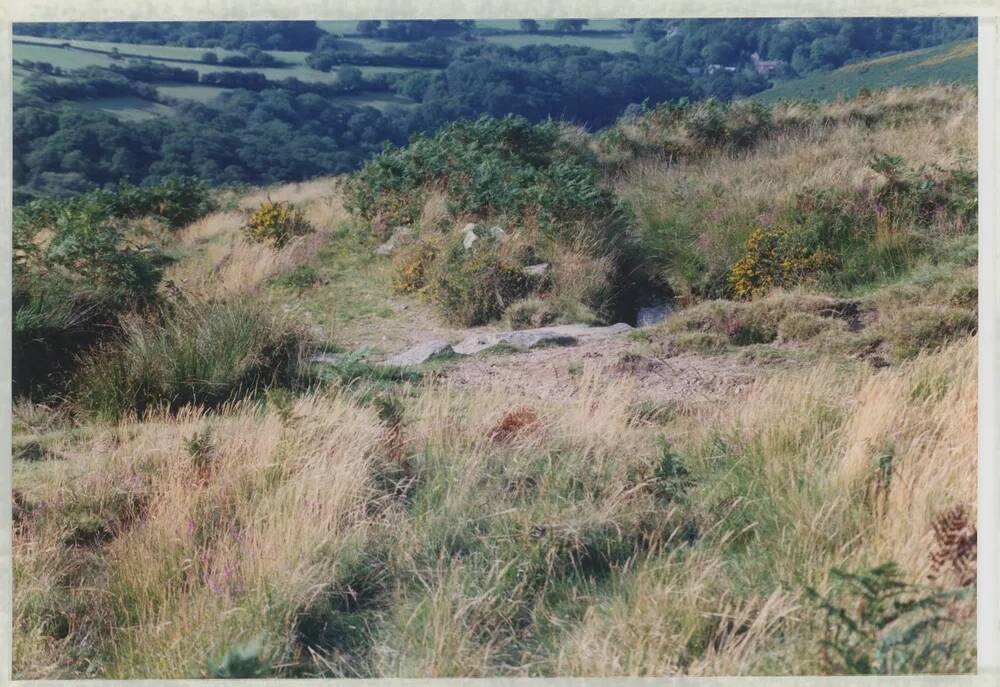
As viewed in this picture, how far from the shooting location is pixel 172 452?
4836mm

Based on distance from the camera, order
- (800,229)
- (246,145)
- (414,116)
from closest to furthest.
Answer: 1. (800,229)
2. (414,116)
3. (246,145)

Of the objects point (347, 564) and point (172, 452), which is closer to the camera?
point (347, 564)

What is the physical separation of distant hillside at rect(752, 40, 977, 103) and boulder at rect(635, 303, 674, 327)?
14.1 meters

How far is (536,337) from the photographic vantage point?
7.75 m

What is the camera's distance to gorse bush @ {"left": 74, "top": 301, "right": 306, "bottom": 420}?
6.26 metres

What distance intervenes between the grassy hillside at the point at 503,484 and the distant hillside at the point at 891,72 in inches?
588

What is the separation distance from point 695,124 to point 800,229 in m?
6.40

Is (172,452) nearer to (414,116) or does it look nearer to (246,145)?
(414,116)

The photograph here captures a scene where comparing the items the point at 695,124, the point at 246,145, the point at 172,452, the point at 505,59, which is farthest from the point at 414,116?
the point at 172,452

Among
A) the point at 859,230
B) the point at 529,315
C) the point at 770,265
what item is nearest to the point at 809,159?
the point at 859,230

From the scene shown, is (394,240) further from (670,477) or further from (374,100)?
(374,100)

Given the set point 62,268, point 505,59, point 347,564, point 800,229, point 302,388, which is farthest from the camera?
point 505,59

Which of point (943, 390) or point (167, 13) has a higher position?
point (167, 13)

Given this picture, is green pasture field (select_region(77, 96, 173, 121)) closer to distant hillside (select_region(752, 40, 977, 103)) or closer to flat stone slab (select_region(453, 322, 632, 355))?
distant hillside (select_region(752, 40, 977, 103))
